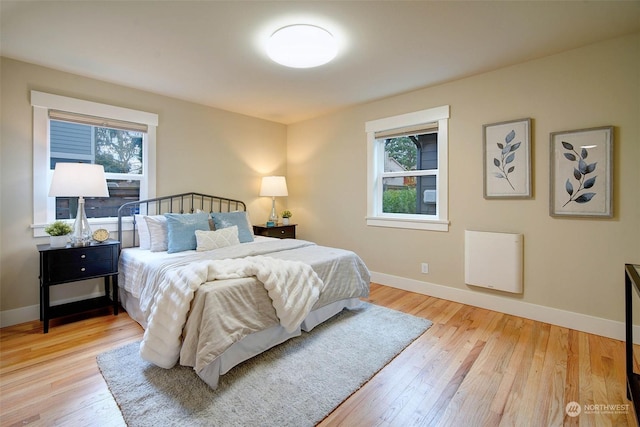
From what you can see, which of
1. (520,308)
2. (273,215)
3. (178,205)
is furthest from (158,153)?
(520,308)

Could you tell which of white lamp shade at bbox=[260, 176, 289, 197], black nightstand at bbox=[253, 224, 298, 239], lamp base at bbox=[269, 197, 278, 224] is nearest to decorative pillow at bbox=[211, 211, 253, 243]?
black nightstand at bbox=[253, 224, 298, 239]

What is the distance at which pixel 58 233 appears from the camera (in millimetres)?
2641

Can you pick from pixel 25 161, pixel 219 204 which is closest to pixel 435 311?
pixel 219 204

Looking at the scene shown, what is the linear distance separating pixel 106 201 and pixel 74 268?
89 centimetres

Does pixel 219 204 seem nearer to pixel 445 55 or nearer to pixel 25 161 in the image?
pixel 25 161

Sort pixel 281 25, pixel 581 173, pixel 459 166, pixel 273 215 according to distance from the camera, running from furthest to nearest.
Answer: pixel 273 215
pixel 459 166
pixel 581 173
pixel 281 25

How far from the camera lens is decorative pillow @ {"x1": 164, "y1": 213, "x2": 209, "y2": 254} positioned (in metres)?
2.97

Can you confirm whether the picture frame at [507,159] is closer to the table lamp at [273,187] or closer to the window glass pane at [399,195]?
the window glass pane at [399,195]

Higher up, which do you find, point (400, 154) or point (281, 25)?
point (281, 25)

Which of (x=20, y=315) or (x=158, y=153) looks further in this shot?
(x=158, y=153)

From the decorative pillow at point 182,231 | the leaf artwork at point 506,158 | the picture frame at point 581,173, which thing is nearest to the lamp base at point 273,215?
the decorative pillow at point 182,231

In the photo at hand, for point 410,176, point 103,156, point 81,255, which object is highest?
point 103,156

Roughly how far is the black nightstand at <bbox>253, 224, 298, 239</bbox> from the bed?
71cm

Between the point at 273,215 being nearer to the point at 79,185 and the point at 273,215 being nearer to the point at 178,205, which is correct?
the point at 178,205
